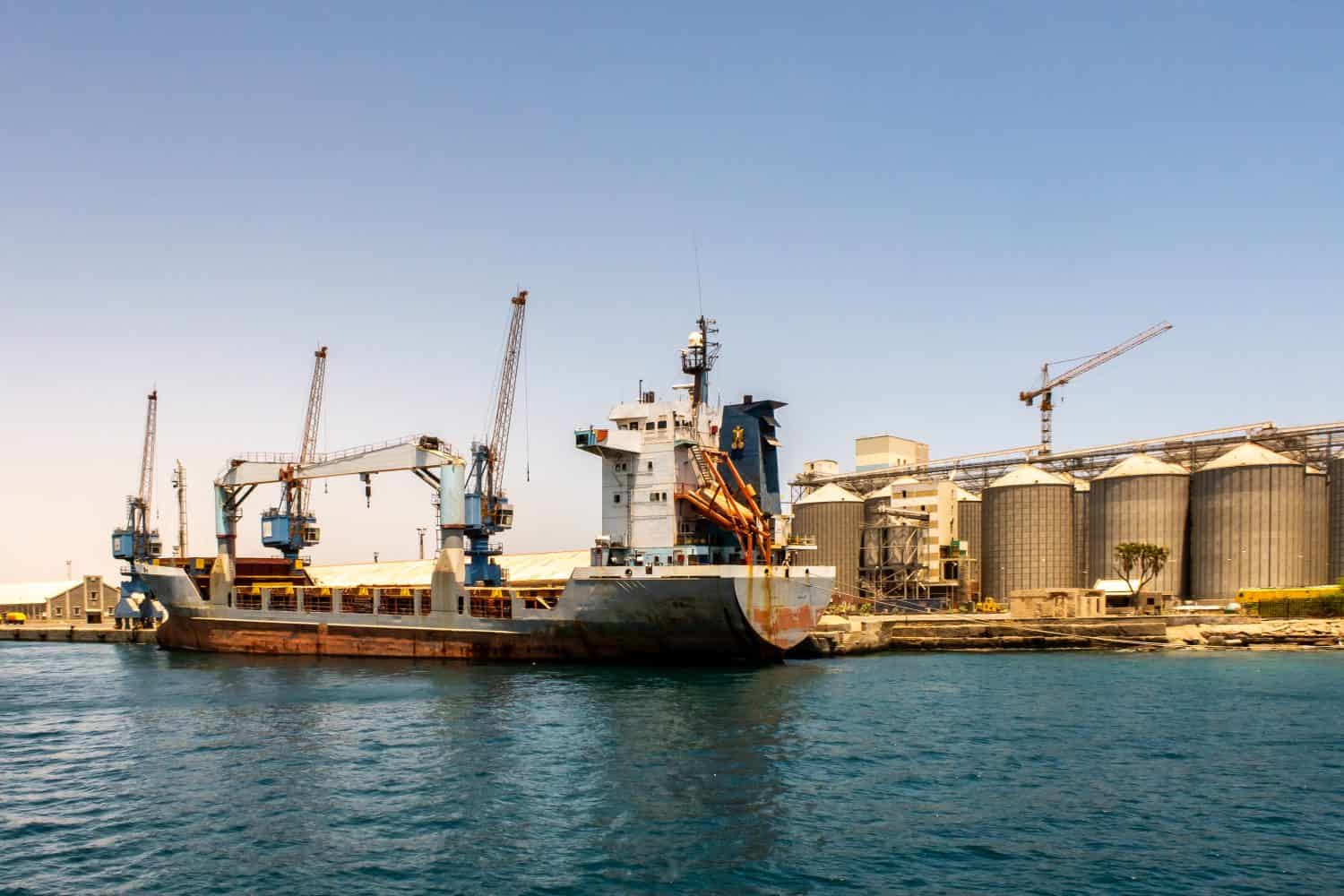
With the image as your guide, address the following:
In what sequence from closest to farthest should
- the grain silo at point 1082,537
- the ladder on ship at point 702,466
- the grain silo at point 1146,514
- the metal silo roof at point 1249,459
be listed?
the ladder on ship at point 702,466, the metal silo roof at point 1249,459, the grain silo at point 1146,514, the grain silo at point 1082,537

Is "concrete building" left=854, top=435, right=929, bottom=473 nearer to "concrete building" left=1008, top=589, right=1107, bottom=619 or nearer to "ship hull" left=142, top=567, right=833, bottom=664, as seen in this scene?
"concrete building" left=1008, top=589, right=1107, bottom=619

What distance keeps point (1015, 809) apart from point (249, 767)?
24111mm

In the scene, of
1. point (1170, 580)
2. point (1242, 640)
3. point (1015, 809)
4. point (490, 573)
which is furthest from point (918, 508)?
point (1015, 809)

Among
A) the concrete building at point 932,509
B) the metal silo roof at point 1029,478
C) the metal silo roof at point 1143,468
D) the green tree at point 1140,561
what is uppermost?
the metal silo roof at point 1143,468

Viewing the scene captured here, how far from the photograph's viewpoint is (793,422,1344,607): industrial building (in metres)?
95.6

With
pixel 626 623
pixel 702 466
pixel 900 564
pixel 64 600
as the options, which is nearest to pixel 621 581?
pixel 626 623

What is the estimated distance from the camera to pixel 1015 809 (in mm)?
26969

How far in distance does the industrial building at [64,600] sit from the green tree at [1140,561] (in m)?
126

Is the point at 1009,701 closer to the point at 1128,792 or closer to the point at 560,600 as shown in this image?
the point at 1128,792

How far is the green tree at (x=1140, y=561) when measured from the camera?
93.1 m

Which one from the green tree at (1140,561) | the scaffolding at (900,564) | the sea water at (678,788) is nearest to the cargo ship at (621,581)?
the sea water at (678,788)

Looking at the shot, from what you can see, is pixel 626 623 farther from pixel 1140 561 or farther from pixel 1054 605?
pixel 1140 561

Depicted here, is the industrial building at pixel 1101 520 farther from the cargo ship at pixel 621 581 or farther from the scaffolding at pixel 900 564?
the cargo ship at pixel 621 581

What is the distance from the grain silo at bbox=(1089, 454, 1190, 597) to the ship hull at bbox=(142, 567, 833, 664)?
58177mm
